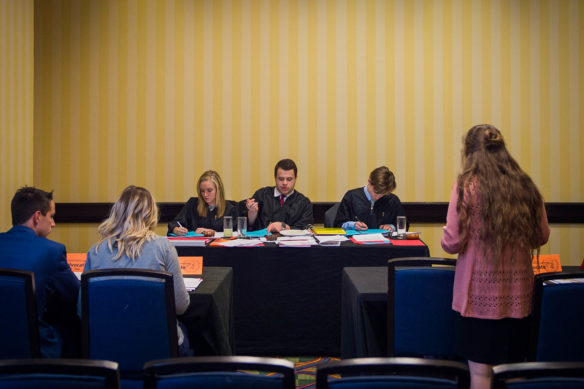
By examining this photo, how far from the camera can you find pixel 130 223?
8.25 ft

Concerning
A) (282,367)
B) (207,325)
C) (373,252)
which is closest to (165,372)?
(282,367)

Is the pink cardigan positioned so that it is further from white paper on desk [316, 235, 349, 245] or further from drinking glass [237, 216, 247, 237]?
drinking glass [237, 216, 247, 237]

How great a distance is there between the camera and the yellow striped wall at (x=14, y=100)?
3.92m

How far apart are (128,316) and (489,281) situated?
1369mm

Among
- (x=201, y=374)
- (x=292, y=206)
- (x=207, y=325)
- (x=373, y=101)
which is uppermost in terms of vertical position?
(x=373, y=101)

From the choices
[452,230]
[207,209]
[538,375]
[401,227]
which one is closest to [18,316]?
[452,230]

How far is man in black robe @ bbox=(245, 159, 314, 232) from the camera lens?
4.86m

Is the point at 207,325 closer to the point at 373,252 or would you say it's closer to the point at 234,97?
the point at 373,252

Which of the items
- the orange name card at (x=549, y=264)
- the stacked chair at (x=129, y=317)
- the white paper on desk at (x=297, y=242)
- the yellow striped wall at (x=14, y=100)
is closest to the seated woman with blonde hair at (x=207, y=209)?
the white paper on desk at (x=297, y=242)

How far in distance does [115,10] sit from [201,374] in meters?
5.23

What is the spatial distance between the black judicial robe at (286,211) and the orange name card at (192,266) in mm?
1840

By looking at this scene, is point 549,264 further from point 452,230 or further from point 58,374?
point 58,374

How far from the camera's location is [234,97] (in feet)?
19.0

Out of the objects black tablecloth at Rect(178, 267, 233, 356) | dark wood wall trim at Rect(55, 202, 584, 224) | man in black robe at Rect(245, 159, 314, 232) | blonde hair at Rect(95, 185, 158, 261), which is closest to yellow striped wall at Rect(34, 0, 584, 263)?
dark wood wall trim at Rect(55, 202, 584, 224)
